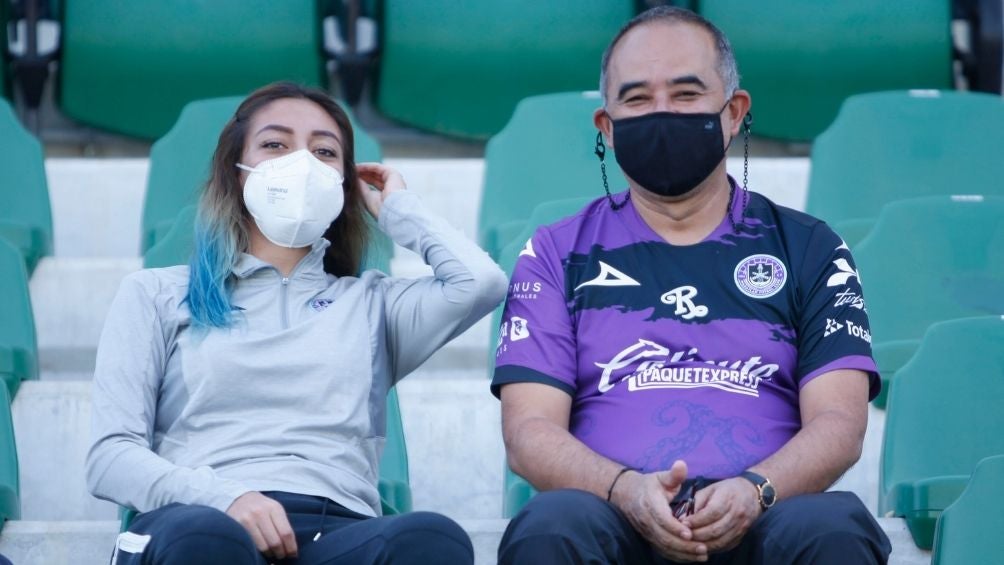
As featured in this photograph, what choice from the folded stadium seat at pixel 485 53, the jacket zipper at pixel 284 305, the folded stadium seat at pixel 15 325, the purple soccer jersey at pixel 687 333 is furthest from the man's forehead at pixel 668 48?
the folded stadium seat at pixel 485 53

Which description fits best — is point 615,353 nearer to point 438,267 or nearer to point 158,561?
point 438,267

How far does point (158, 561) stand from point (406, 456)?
828 mm

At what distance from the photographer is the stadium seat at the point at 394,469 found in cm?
286

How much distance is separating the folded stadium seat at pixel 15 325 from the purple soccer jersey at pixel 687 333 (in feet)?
3.48

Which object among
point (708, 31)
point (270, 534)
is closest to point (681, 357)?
point (708, 31)

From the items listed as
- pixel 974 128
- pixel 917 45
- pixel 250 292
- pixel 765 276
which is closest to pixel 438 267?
pixel 250 292

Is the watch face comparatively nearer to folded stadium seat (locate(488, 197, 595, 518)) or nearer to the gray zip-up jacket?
the gray zip-up jacket

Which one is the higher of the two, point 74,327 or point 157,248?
point 157,248

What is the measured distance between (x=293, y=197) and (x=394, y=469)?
0.53m

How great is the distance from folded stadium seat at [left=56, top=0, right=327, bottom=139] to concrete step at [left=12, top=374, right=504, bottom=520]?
1.61 meters

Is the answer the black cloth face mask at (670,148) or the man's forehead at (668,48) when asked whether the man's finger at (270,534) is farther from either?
the man's forehead at (668,48)

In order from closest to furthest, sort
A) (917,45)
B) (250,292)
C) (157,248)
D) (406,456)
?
(250,292) < (406,456) < (157,248) < (917,45)

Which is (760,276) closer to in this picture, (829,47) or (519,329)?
(519,329)

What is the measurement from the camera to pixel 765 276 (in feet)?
8.48
